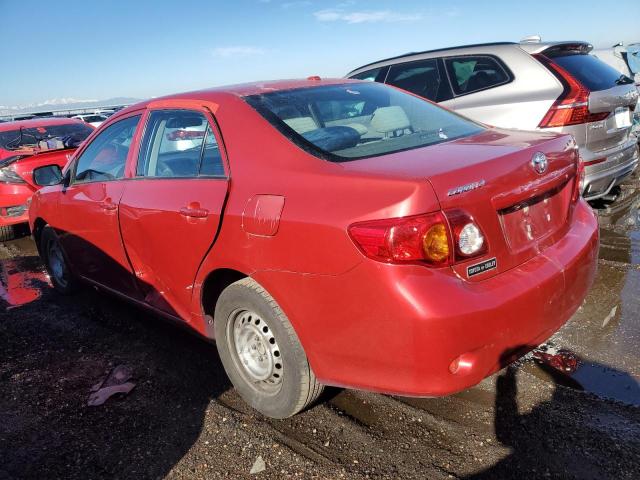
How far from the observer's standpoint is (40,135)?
8312 millimetres

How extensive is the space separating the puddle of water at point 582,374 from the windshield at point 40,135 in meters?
7.00

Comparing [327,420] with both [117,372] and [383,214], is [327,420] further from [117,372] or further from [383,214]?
[117,372]

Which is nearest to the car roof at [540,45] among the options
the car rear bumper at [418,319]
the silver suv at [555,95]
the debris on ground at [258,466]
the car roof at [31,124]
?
the silver suv at [555,95]

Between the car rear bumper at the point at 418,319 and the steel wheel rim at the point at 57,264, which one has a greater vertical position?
the car rear bumper at the point at 418,319

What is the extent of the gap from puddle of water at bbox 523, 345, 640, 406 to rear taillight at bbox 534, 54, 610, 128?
91.0 inches

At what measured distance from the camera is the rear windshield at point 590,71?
15.7 ft

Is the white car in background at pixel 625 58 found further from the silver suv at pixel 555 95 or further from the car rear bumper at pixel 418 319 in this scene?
the car rear bumper at pixel 418 319

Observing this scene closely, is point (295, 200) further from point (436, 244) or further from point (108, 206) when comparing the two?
point (108, 206)

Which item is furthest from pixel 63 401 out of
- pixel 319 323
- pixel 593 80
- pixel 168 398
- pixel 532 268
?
pixel 593 80

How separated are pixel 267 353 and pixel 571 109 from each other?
3.60 m

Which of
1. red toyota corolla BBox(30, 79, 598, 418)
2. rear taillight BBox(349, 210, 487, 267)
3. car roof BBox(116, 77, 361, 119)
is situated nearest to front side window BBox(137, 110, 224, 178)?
red toyota corolla BBox(30, 79, 598, 418)

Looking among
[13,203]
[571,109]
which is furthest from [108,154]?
[571,109]

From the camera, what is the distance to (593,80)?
4.82 meters

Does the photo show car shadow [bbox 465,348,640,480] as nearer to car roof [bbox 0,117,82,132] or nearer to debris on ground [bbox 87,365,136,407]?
debris on ground [bbox 87,365,136,407]
